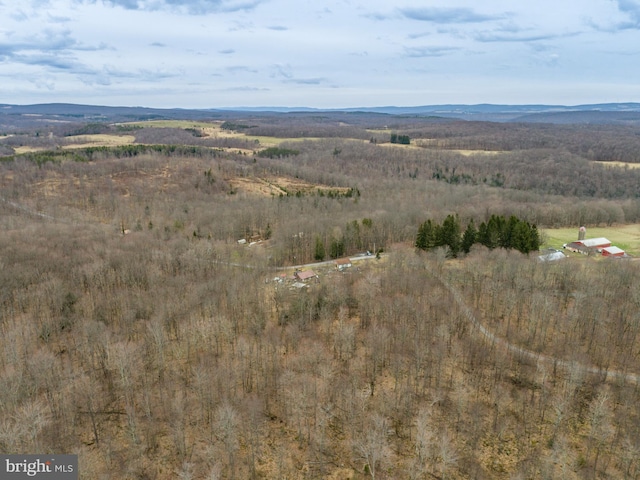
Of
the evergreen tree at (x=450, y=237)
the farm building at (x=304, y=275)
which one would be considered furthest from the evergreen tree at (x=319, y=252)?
the evergreen tree at (x=450, y=237)

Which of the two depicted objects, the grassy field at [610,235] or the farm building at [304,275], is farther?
the grassy field at [610,235]

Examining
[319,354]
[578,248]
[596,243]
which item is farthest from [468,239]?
[319,354]

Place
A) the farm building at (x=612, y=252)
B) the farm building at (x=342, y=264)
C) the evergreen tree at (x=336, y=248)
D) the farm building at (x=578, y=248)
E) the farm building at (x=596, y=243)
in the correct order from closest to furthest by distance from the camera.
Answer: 1. the farm building at (x=342, y=264)
2. the farm building at (x=612, y=252)
3. the farm building at (x=578, y=248)
4. the farm building at (x=596, y=243)
5. the evergreen tree at (x=336, y=248)

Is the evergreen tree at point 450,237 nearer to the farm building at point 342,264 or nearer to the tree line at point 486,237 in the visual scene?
the tree line at point 486,237

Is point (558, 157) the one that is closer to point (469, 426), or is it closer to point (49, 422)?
point (469, 426)

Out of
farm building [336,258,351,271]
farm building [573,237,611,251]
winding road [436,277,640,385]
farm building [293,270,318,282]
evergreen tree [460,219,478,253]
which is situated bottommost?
winding road [436,277,640,385]

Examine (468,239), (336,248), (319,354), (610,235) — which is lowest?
(319,354)

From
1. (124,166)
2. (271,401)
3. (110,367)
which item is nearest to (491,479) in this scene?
(271,401)

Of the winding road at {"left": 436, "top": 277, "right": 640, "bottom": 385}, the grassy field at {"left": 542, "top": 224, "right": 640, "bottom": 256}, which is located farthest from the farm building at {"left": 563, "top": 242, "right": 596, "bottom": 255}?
the winding road at {"left": 436, "top": 277, "right": 640, "bottom": 385}

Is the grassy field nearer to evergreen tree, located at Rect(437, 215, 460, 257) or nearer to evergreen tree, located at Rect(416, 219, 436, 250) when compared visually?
evergreen tree, located at Rect(437, 215, 460, 257)

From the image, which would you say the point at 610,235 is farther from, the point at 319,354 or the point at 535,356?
the point at 319,354
